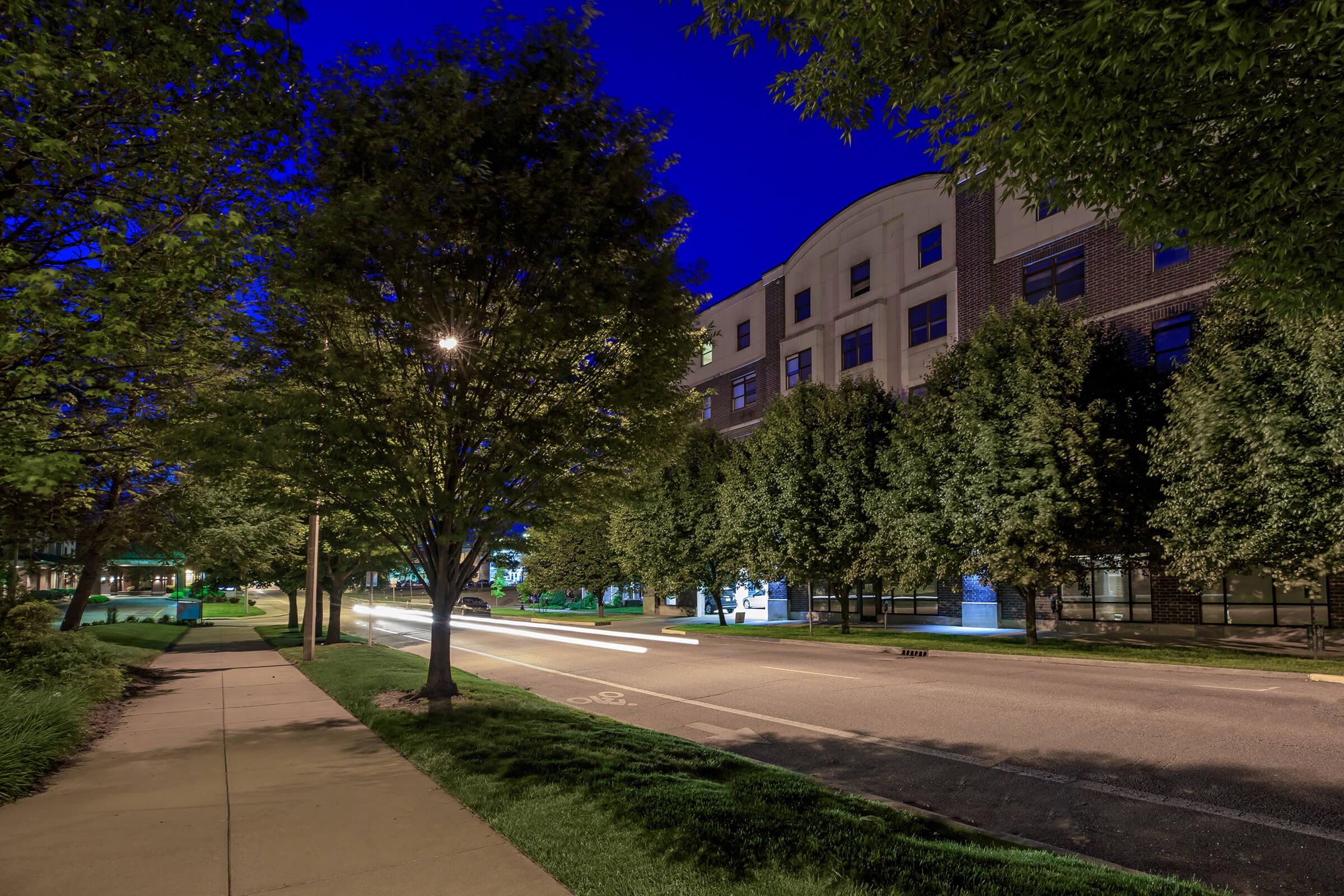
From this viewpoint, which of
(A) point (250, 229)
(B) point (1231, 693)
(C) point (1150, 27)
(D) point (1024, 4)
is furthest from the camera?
(B) point (1231, 693)

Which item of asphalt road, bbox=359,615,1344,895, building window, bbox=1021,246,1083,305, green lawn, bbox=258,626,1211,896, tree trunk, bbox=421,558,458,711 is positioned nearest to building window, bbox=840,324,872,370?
building window, bbox=1021,246,1083,305

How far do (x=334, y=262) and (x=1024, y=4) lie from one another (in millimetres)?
7517

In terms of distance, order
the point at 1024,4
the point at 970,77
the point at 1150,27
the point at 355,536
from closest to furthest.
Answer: the point at 1150,27
the point at 1024,4
the point at 970,77
the point at 355,536

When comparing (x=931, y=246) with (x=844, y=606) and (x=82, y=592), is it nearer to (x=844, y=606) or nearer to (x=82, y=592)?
(x=844, y=606)

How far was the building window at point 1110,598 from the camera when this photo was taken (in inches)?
1033

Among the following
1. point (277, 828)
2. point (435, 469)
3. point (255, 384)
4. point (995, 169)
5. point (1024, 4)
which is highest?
point (1024, 4)

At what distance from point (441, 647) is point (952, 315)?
91.3ft

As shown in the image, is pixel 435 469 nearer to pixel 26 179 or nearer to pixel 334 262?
pixel 334 262

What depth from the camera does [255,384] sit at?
9594 mm

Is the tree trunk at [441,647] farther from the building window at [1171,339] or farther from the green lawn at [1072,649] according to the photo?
the building window at [1171,339]

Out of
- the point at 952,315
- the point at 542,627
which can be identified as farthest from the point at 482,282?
the point at 542,627

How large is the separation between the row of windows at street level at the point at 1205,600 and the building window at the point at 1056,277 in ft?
34.2

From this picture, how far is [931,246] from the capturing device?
111 ft

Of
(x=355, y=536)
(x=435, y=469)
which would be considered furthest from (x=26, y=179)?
(x=355, y=536)
